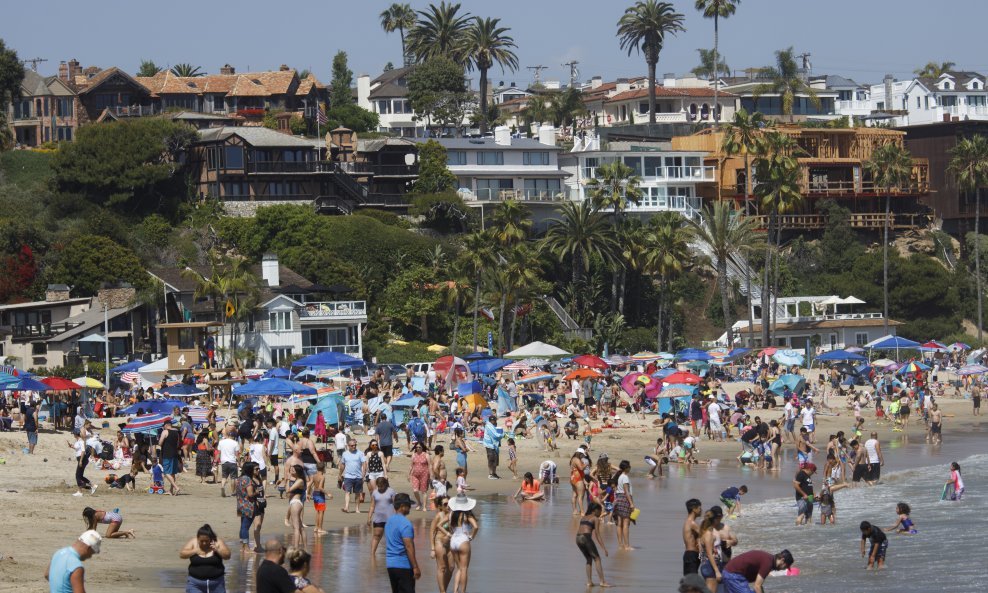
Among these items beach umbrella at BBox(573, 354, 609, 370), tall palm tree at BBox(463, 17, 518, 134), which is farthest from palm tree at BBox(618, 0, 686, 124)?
beach umbrella at BBox(573, 354, 609, 370)

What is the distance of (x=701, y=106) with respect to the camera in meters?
→ 107

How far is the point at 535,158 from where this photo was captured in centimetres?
8375

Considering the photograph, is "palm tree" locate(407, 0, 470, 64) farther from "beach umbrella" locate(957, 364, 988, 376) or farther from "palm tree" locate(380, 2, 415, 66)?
"beach umbrella" locate(957, 364, 988, 376)

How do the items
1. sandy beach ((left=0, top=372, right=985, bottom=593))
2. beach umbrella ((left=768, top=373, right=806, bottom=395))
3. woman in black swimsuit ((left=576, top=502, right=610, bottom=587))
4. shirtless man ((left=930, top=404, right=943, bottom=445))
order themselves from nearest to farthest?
sandy beach ((left=0, top=372, right=985, bottom=593)) → woman in black swimsuit ((left=576, top=502, right=610, bottom=587)) → shirtless man ((left=930, top=404, right=943, bottom=445)) → beach umbrella ((left=768, top=373, right=806, bottom=395))

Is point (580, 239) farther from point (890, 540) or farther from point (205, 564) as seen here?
point (205, 564)

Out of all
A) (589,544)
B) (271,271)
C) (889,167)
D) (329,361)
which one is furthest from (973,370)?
(589,544)

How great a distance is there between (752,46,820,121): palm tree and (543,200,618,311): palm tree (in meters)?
39.0

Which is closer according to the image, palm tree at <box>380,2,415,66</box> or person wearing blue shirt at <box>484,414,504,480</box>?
person wearing blue shirt at <box>484,414,504,480</box>

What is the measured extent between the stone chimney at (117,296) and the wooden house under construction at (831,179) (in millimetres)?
36977

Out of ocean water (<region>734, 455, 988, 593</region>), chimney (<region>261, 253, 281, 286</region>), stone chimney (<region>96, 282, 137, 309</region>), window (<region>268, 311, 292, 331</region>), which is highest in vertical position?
chimney (<region>261, 253, 281, 286</region>)

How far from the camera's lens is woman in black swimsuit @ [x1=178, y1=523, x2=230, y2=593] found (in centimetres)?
1395

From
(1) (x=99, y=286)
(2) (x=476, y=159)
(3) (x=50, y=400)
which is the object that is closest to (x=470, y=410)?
(3) (x=50, y=400)

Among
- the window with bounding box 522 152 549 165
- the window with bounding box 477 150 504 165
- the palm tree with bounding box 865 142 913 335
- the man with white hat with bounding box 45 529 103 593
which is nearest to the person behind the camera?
the man with white hat with bounding box 45 529 103 593

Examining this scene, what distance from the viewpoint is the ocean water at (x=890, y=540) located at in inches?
774
